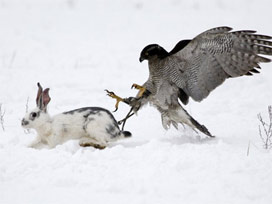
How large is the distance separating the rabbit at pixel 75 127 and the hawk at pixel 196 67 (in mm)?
581

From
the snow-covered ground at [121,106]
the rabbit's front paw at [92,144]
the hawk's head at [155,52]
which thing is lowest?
the rabbit's front paw at [92,144]

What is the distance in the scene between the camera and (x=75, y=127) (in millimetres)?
6719

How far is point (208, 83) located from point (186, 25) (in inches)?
348

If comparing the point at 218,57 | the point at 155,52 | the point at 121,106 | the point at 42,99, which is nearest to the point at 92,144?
the point at 42,99

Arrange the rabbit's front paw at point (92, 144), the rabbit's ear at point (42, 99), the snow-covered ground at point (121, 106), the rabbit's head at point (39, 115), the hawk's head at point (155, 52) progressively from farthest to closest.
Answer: the hawk's head at point (155, 52) → the rabbit's ear at point (42, 99) → the rabbit's head at point (39, 115) → the rabbit's front paw at point (92, 144) → the snow-covered ground at point (121, 106)

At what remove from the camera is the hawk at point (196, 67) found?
6.91 metres

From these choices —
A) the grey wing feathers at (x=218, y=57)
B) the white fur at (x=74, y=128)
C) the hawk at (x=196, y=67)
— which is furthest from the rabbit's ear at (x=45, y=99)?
the grey wing feathers at (x=218, y=57)

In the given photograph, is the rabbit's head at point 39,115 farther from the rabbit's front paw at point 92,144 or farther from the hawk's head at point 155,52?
the hawk's head at point 155,52

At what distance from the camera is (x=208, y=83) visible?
7.16 metres

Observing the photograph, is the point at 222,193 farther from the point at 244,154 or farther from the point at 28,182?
the point at 28,182

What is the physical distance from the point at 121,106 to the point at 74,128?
2753mm

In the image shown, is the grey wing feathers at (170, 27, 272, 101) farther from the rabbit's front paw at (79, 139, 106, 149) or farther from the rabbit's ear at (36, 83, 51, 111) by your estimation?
the rabbit's ear at (36, 83, 51, 111)

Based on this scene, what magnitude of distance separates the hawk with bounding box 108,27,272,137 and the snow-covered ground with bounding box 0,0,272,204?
445mm

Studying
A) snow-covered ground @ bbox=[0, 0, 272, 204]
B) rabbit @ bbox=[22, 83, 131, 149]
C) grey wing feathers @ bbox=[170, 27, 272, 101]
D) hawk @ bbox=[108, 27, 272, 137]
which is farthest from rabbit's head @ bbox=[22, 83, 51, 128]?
grey wing feathers @ bbox=[170, 27, 272, 101]
